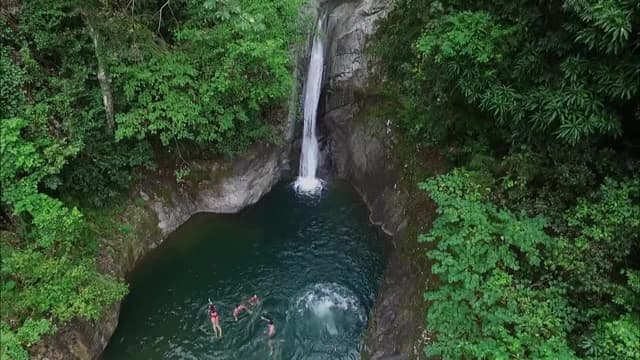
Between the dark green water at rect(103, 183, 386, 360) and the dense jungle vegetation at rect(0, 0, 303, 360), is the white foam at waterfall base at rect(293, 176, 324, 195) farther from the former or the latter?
the dense jungle vegetation at rect(0, 0, 303, 360)

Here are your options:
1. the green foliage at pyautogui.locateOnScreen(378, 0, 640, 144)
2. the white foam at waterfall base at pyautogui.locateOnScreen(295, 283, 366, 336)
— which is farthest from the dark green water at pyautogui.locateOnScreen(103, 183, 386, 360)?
the green foliage at pyautogui.locateOnScreen(378, 0, 640, 144)

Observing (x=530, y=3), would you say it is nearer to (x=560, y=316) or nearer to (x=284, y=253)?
(x=560, y=316)

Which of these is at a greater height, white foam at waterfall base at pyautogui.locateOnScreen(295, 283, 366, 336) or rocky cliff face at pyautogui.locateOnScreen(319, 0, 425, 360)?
rocky cliff face at pyautogui.locateOnScreen(319, 0, 425, 360)

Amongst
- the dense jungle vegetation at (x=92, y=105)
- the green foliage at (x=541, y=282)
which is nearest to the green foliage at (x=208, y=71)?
the dense jungle vegetation at (x=92, y=105)

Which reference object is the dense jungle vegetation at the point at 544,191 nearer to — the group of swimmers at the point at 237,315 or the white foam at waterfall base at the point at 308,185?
the group of swimmers at the point at 237,315

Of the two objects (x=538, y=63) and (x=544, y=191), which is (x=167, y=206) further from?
(x=538, y=63)
